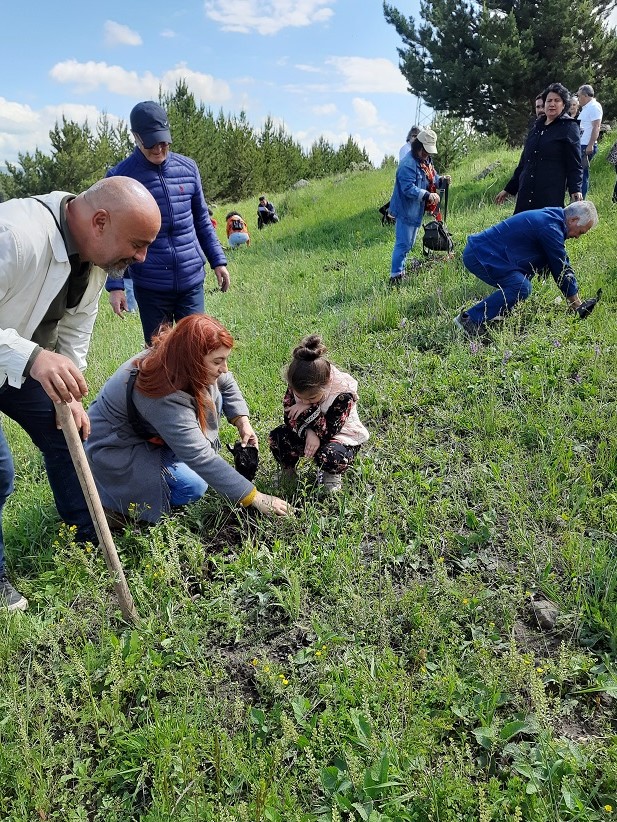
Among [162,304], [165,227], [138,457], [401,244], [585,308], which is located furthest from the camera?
[401,244]

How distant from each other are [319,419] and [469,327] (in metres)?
2.22

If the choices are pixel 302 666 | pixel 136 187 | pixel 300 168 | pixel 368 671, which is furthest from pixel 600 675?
pixel 300 168

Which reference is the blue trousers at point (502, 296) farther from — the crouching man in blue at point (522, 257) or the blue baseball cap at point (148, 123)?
the blue baseball cap at point (148, 123)

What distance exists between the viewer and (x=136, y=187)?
246cm

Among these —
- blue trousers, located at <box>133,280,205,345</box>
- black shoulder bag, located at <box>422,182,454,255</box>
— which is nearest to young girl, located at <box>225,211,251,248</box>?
black shoulder bag, located at <box>422,182,454,255</box>

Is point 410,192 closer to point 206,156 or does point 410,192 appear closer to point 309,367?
point 309,367

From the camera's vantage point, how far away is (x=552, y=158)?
5793 millimetres

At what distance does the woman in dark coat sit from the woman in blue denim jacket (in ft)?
3.54

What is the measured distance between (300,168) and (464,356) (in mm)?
38835

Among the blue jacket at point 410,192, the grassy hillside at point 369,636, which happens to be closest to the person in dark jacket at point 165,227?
the grassy hillside at point 369,636

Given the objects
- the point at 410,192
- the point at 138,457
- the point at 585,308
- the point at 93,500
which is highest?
the point at 410,192

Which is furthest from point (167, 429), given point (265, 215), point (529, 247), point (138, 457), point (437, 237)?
point (265, 215)

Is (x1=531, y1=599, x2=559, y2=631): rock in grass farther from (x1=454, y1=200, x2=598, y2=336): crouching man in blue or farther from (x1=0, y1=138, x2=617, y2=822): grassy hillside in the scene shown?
(x1=454, y1=200, x2=598, y2=336): crouching man in blue

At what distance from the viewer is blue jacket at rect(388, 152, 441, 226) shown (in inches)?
268
